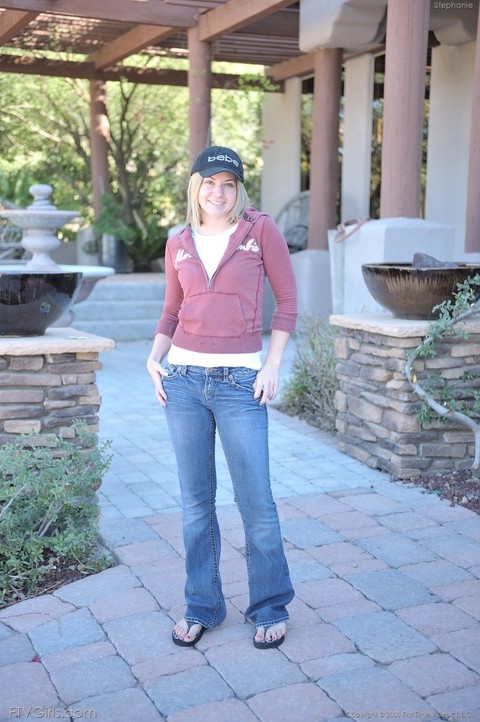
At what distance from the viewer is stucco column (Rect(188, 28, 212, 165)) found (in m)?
10.3

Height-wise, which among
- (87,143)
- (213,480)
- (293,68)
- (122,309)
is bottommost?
(122,309)

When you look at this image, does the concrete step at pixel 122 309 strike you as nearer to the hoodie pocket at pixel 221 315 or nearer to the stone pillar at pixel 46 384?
the stone pillar at pixel 46 384

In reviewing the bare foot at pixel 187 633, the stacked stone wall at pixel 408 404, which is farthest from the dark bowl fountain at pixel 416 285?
the bare foot at pixel 187 633

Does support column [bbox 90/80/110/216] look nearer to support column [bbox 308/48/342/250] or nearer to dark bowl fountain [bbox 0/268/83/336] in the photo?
support column [bbox 308/48/342/250]

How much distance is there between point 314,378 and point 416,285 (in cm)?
169

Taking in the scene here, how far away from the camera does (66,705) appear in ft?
8.50

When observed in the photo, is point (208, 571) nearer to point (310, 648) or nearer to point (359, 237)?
point (310, 648)

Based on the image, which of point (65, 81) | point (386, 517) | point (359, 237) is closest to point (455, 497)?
point (386, 517)

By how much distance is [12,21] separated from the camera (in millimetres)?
9906

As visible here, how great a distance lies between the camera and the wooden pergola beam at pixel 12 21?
374 inches

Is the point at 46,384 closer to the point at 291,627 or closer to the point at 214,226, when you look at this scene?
the point at 214,226

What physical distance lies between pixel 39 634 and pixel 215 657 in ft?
2.17

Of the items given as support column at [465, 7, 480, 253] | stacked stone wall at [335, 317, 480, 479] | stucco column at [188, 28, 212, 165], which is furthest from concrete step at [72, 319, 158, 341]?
stacked stone wall at [335, 317, 480, 479]

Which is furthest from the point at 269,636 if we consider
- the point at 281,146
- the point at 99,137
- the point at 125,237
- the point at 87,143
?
the point at 87,143
